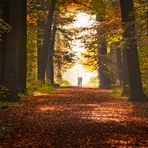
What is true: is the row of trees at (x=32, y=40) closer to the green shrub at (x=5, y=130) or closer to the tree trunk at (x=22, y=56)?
the tree trunk at (x=22, y=56)

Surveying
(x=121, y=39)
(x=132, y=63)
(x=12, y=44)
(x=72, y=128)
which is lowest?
(x=72, y=128)

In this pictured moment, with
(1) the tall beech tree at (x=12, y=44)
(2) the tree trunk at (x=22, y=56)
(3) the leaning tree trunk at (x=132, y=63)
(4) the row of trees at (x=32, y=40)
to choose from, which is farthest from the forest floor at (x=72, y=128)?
(2) the tree trunk at (x=22, y=56)

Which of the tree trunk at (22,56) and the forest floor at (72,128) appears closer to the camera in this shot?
the forest floor at (72,128)

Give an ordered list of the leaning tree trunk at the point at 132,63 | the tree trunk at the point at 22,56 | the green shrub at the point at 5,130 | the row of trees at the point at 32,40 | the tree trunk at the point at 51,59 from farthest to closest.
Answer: the tree trunk at the point at 51,59 → the tree trunk at the point at 22,56 → the leaning tree trunk at the point at 132,63 → the row of trees at the point at 32,40 → the green shrub at the point at 5,130

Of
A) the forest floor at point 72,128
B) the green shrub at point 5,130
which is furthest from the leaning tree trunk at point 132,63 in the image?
the green shrub at point 5,130

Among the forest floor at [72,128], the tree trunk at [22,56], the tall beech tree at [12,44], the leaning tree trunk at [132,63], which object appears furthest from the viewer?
the tree trunk at [22,56]

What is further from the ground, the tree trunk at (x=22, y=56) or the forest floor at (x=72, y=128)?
the tree trunk at (x=22, y=56)

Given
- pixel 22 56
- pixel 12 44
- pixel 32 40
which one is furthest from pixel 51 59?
pixel 12 44

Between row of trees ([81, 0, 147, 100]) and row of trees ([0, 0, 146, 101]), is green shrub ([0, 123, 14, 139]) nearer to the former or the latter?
row of trees ([0, 0, 146, 101])

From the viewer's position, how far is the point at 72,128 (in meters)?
10.4

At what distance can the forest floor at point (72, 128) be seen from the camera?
8.65 m

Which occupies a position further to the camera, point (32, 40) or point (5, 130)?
point (32, 40)

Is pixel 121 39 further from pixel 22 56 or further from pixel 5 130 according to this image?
pixel 5 130

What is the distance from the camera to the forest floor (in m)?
8.65
